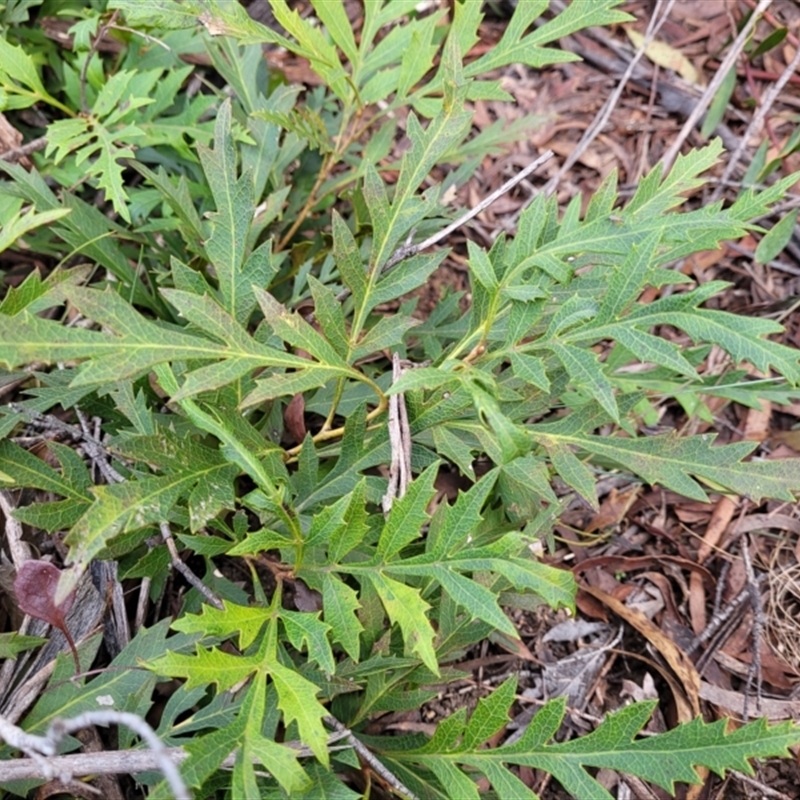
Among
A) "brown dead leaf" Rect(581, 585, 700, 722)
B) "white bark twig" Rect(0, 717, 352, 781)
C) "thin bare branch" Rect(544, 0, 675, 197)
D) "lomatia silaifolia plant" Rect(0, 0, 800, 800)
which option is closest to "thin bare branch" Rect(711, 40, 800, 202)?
"thin bare branch" Rect(544, 0, 675, 197)

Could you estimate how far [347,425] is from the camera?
1.42 metres

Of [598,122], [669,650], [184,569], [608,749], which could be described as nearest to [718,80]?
[598,122]

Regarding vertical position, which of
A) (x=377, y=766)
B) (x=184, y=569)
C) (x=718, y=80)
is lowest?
(x=377, y=766)

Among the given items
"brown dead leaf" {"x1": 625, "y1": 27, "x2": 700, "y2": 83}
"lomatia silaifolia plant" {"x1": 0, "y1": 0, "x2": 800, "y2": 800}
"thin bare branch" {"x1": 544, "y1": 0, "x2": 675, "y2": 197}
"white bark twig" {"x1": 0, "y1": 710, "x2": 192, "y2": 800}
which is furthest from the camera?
"brown dead leaf" {"x1": 625, "y1": 27, "x2": 700, "y2": 83}

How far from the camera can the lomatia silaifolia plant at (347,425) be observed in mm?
1208

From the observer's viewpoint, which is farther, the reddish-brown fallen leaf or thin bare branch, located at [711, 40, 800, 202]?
thin bare branch, located at [711, 40, 800, 202]

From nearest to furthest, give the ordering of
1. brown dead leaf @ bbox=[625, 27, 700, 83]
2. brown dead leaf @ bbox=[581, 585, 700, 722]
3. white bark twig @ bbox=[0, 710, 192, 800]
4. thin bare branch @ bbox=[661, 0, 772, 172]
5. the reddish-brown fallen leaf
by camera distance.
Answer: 1. white bark twig @ bbox=[0, 710, 192, 800]
2. the reddish-brown fallen leaf
3. brown dead leaf @ bbox=[581, 585, 700, 722]
4. thin bare branch @ bbox=[661, 0, 772, 172]
5. brown dead leaf @ bbox=[625, 27, 700, 83]

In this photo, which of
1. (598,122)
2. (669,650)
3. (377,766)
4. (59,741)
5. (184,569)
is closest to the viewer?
(59,741)

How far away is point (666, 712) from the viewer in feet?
5.97

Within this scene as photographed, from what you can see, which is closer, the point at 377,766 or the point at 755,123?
the point at 377,766

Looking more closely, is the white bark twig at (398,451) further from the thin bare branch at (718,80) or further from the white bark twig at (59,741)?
the thin bare branch at (718,80)

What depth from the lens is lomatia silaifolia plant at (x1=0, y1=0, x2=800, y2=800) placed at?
121 centimetres

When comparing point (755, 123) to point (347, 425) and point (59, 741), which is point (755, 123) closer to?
point (347, 425)

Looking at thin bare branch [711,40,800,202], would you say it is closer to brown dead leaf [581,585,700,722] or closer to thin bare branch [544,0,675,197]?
thin bare branch [544,0,675,197]
